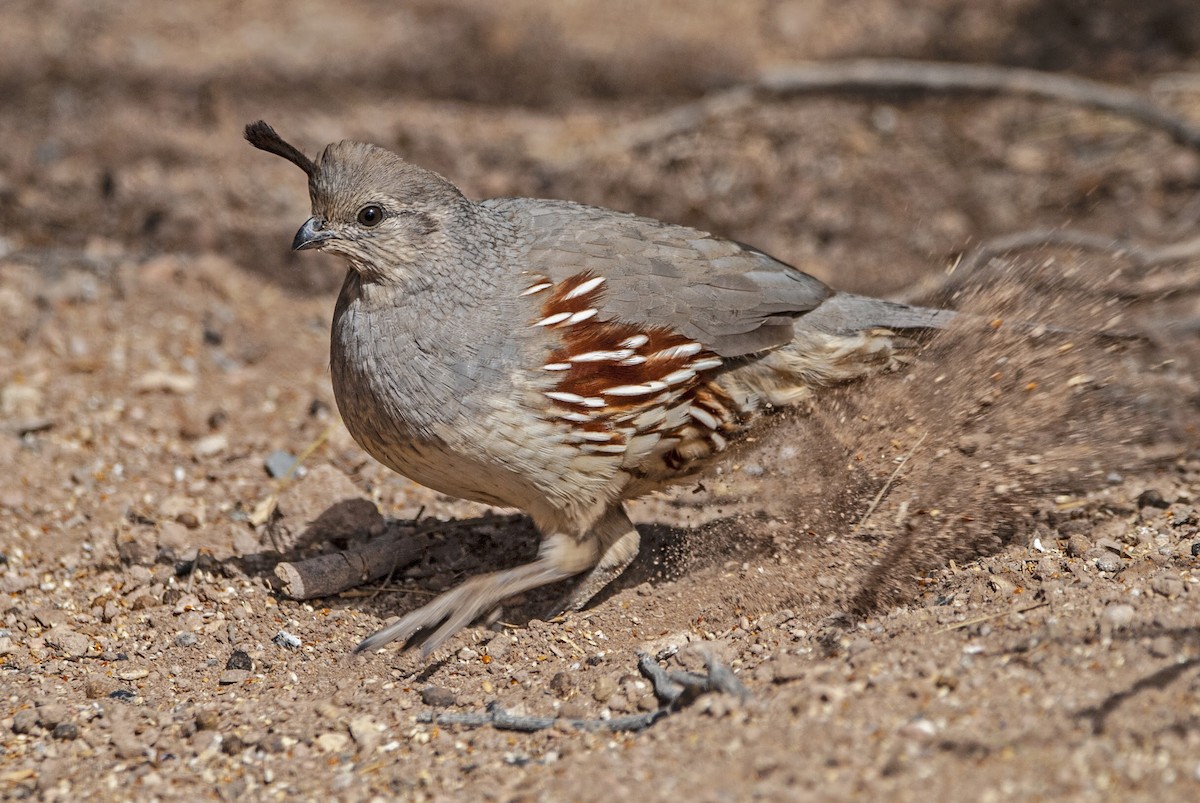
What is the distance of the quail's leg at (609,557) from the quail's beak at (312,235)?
6.09 ft

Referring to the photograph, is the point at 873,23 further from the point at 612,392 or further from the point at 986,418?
the point at 612,392

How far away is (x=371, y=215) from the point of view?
535 centimetres

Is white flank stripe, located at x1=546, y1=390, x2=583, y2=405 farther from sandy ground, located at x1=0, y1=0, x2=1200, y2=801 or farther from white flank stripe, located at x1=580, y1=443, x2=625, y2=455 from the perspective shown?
sandy ground, located at x1=0, y1=0, x2=1200, y2=801

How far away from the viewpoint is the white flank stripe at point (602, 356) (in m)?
5.18

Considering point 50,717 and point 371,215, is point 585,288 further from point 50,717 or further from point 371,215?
point 50,717

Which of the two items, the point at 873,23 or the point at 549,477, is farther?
the point at 873,23

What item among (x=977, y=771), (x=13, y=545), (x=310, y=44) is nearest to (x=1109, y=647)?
(x=977, y=771)

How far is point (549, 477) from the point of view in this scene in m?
5.18

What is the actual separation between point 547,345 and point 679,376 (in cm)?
62

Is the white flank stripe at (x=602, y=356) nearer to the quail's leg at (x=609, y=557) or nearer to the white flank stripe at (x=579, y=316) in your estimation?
the white flank stripe at (x=579, y=316)

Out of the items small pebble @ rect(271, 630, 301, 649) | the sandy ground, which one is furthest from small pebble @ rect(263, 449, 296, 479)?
small pebble @ rect(271, 630, 301, 649)

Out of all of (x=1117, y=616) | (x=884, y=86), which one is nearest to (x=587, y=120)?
(x=884, y=86)

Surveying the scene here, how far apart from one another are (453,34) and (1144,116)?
610cm

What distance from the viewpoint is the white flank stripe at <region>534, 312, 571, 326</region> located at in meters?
5.23
